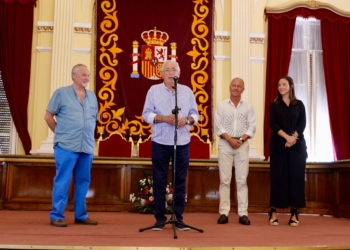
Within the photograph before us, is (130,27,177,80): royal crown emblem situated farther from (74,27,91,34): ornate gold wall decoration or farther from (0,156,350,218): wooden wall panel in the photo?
(0,156,350,218): wooden wall panel

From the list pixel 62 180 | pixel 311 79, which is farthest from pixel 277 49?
pixel 62 180

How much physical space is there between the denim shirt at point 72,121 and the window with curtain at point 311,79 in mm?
4741

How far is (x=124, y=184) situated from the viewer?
638 centimetres

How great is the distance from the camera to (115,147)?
712 centimetres

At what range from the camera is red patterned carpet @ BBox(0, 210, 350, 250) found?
9.87 feet

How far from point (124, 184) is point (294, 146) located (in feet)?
8.70

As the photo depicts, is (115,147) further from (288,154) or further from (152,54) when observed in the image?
(288,154)

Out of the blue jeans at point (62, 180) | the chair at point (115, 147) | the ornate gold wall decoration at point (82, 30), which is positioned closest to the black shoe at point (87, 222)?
the blue jeans at point (62, 180)

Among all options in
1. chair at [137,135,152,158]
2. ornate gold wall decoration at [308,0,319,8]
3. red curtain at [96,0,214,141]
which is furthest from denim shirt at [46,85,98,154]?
ornate gold wall decoration at [308,0,319,8]

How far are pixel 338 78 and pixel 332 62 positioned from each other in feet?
0.97

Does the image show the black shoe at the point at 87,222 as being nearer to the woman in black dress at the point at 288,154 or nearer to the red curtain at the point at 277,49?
the woman in black dress at the point at 288,154

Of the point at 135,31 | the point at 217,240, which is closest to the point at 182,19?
the point at 135,31

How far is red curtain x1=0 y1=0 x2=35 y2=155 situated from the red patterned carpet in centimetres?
306

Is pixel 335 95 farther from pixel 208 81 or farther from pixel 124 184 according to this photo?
pixel 124 184
